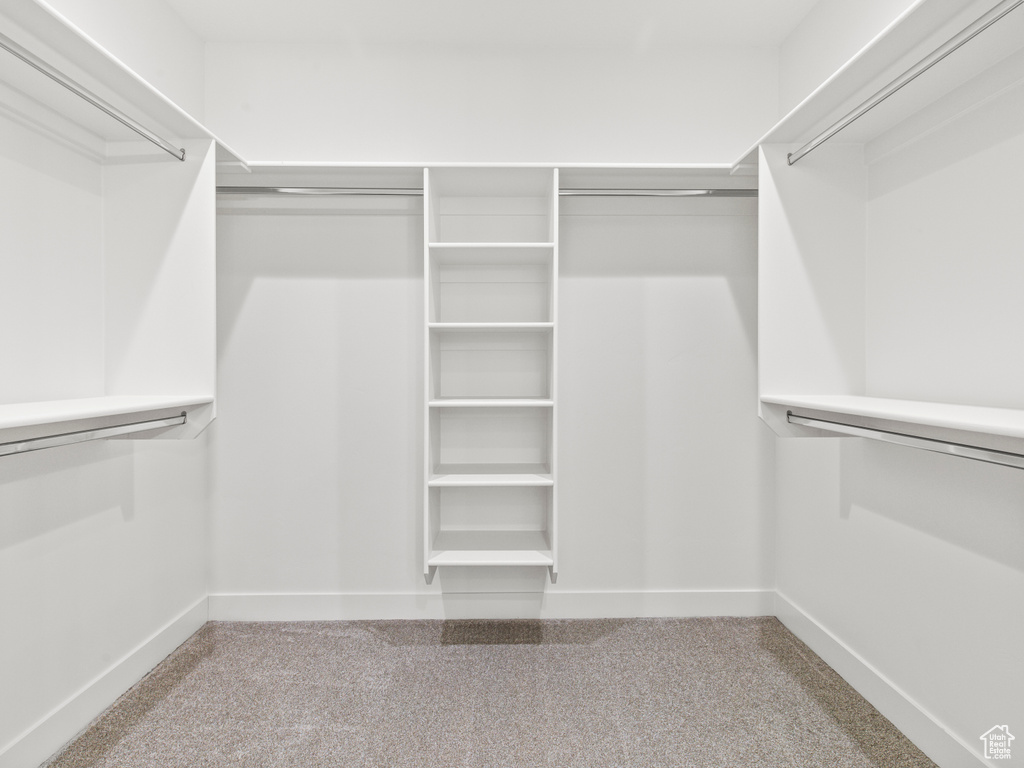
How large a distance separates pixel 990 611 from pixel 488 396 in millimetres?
1803

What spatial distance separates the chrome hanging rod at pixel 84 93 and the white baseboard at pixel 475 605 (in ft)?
6.22

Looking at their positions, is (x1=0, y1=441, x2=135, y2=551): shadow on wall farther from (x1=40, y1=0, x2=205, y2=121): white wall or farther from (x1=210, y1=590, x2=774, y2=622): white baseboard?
(x1=40, y1=0, x2=205, y2=121): white wall

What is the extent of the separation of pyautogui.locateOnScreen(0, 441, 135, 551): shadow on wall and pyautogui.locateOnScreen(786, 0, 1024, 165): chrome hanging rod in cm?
258

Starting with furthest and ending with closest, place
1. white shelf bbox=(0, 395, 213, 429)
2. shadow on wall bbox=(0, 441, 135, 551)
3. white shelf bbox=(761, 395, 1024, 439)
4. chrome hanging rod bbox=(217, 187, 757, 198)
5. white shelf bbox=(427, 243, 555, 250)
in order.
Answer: chrome hanging rod bbox=(217, 187, 757, 198)
white shelf bbox=(427, 243, 555, 250)
shadow on wall bbox=(0, 441, 135, 551)
white shelf bbox=(0, 395, 213, 429)
white shelf bbox=(761, 395, 1024, 439)

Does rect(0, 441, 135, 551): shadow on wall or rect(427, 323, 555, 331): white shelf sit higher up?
rect(427, 323, 555, 331): white shelf

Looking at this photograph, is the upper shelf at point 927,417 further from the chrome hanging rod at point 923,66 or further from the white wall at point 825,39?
the white wall at point 825,39

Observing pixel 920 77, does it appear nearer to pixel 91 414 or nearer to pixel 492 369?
pixel 492 369

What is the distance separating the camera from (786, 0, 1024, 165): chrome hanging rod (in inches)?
44.1

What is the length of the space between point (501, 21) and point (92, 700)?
2.96 m

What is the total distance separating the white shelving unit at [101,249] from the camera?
4.89ft

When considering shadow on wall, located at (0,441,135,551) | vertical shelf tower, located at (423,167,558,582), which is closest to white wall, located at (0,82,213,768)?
shadow on wall, located at (0,441,135,551)

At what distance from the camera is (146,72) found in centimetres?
202

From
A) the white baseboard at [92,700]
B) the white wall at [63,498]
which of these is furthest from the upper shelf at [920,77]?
the white baseboard at [92,700]

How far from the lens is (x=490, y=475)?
2211mm
